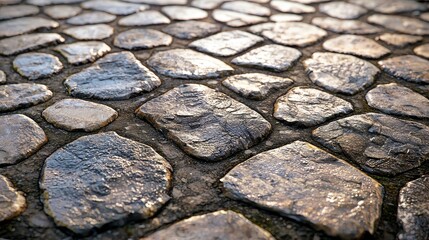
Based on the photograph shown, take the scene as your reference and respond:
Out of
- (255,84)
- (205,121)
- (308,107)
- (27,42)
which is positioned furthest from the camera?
(27,42)

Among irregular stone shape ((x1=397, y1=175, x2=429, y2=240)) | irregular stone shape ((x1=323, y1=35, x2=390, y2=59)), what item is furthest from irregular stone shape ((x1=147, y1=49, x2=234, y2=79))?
irregular stone shape ((x1=397, y1=175, x2=429, y2=240))

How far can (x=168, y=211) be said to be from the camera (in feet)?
3.95

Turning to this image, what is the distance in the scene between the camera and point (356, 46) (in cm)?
259

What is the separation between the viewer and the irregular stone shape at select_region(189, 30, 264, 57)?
240 cm

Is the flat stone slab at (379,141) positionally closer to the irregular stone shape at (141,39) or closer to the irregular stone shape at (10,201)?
the irregular stone shape at (10,201)

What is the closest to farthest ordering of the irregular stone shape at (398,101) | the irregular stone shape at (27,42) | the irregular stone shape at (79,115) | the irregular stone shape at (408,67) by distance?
the irregular stone shape at (79,115) < the irregular stone shape at (398,101) < the irregular stone shape at (408,67) < the irregular stone shape at (27,42)

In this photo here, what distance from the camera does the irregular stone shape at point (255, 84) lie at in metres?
1.88

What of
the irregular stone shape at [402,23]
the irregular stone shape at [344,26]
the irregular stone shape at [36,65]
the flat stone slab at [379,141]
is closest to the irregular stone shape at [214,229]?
the flat stone slab at [379,141]

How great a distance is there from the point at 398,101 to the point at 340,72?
0.39 metres

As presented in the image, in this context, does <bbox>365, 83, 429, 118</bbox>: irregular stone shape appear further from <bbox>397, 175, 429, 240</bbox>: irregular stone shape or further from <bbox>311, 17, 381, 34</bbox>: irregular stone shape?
<bbox>311, 17, 381, 34</bbox>: irregular stone shape

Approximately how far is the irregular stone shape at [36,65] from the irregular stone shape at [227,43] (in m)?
0.87

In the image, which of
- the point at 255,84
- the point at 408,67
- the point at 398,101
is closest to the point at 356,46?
the point at 408,67

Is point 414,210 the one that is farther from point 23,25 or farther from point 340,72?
point 23,25

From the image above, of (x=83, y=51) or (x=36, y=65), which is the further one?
(x=83, y=51)
